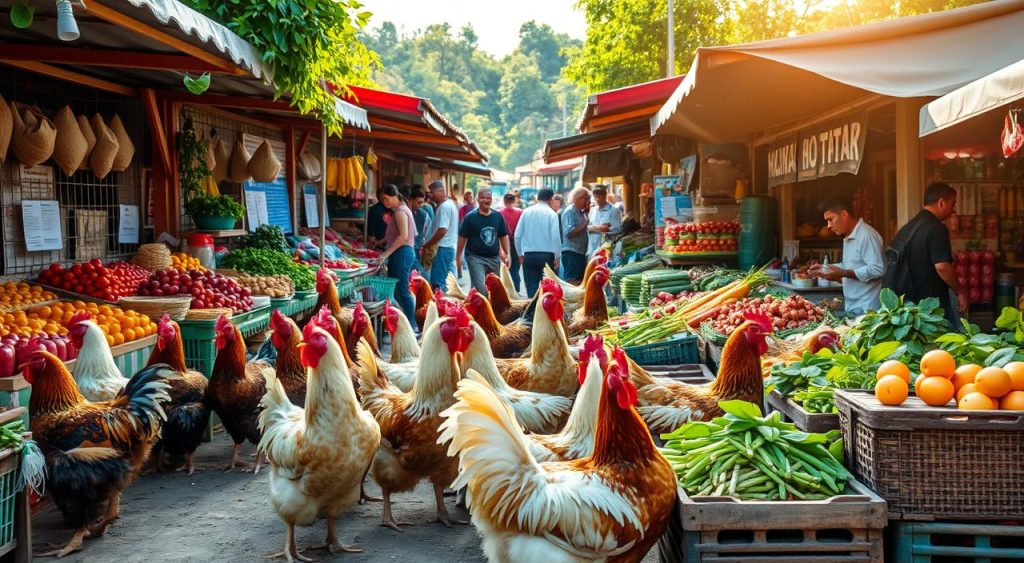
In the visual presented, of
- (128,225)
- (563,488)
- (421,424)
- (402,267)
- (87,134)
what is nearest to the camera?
(563,488)

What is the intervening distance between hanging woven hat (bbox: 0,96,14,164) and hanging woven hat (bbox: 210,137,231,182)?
3.72 metres

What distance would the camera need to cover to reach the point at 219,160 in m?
11.0

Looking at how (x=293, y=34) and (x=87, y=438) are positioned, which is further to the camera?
(x=293, y=34)

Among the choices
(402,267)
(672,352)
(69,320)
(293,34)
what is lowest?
(672,352)

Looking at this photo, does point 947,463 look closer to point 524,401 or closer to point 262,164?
point 524,401

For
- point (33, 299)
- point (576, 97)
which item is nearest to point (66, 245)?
point (33, 299)

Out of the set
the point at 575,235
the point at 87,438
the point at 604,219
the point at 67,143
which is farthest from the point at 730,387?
the point at 604,219

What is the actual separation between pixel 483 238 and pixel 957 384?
9.39m

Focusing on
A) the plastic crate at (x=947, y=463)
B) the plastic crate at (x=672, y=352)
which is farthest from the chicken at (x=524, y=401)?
the plastic crate at (x=947, y=463)

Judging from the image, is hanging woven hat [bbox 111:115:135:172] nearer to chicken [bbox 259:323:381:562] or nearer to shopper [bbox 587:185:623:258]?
chicken [bbox 259:323:381:562]

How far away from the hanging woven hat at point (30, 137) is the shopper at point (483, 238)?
6581 mm

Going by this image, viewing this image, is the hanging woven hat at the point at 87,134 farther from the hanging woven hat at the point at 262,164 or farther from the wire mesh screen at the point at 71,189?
the hanging woven hat at the point at 262,164

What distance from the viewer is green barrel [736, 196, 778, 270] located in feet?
37.6

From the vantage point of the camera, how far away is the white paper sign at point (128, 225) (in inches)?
362
